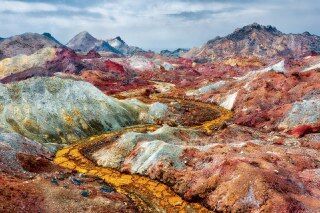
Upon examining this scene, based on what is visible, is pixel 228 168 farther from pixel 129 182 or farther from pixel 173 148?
pixel 129 182

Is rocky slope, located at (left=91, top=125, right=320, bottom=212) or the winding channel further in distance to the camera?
the winding channel

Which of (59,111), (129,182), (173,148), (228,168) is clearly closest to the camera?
(228,168)

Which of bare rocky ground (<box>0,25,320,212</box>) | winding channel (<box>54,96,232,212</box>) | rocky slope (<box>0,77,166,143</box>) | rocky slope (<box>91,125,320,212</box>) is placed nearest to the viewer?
rocky slope (<box>91,125,320,212</box>)

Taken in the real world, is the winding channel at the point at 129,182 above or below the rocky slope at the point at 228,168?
below

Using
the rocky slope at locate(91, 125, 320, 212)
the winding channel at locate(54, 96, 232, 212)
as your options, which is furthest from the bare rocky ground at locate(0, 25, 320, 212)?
the winding channel at locate(54, 96, 232, 212)

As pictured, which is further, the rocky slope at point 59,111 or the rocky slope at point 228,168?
the rocky slope at point 59,111

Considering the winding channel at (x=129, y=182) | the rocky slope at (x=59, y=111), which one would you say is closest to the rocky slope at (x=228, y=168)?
the winding channel at (x=129, y=182)

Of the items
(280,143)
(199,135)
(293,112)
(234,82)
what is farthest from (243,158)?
(234,82)

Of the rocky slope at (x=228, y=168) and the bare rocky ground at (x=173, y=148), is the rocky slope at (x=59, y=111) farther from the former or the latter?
the rocky slope at (x=228, y=168)

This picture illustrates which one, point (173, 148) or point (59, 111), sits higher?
point (173, 148)

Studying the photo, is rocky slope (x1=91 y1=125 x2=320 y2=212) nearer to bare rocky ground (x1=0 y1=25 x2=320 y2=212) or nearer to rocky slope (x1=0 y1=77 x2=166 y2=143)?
bare rocky ground (x1=0 y1=25 x2=320 y2=212)

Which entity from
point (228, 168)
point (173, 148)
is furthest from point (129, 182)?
point (228, 168)

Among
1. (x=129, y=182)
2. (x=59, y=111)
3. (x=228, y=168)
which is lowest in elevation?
(x=129, y=182)

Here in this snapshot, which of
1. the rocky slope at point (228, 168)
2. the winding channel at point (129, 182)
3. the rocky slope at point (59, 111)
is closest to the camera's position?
the rocky slope at point (228, 168)
